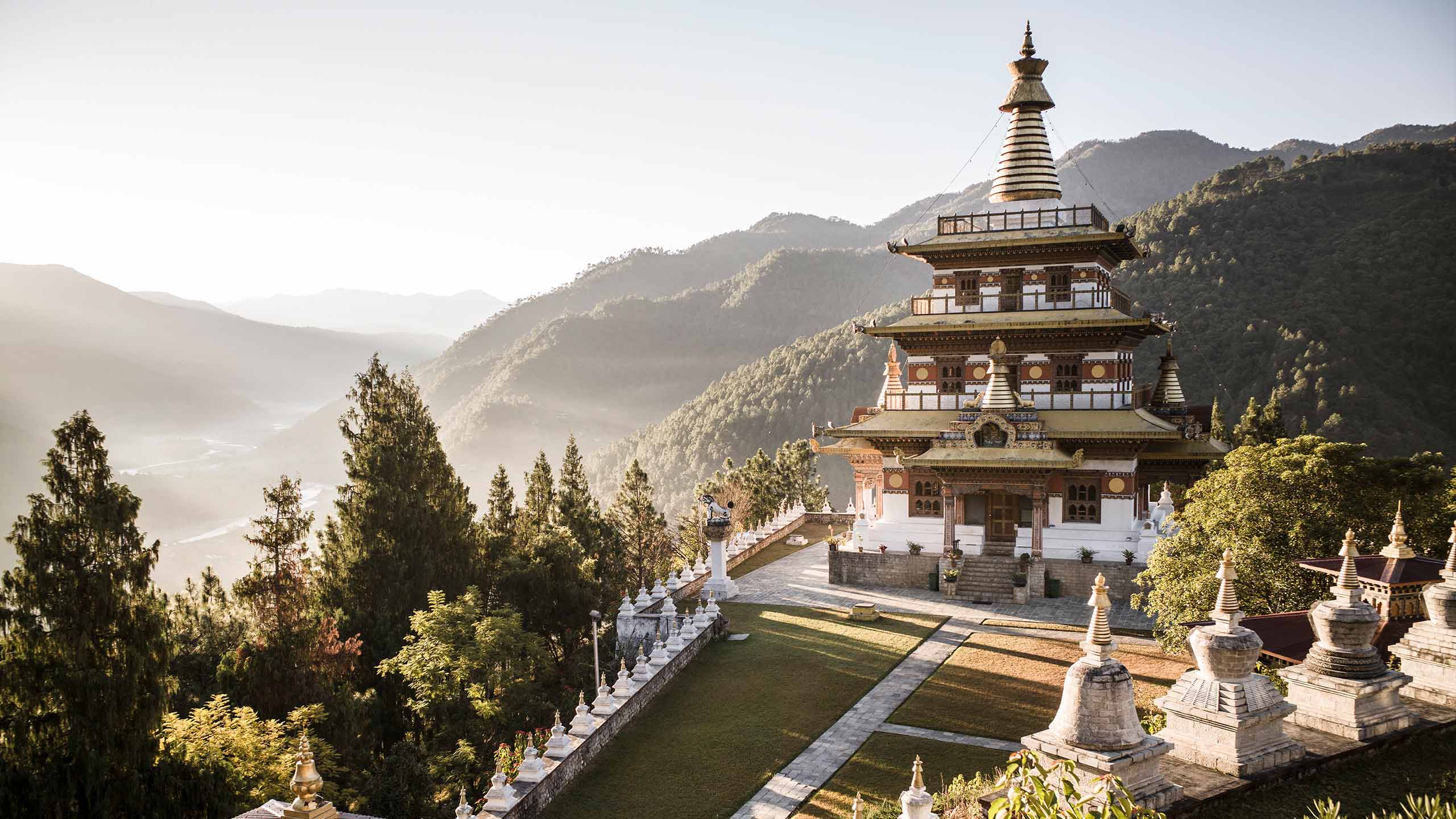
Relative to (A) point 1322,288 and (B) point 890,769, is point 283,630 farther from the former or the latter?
(A) point 1322,288

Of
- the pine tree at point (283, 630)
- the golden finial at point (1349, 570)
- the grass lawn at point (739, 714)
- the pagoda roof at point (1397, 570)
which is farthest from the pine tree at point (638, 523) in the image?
the golden finial at point (1349, 570)

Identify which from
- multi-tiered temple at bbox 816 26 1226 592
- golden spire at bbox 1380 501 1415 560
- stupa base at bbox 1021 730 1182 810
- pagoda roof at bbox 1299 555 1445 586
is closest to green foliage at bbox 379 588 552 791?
stupa base at bbox 1021 730 1182 810

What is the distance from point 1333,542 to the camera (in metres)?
17.2

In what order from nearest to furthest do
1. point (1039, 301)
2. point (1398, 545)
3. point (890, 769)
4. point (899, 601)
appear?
point (1398, 545)
point (890, 769)
point (899, 601)
point (1039, 301)

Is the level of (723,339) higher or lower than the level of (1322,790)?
higher

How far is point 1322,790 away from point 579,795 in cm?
1154

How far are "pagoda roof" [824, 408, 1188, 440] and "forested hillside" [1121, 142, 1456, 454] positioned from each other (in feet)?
127

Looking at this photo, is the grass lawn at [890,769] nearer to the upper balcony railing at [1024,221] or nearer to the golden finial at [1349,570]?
the golden finial at [1349,570]

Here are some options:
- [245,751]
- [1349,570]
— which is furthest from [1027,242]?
[245,751]

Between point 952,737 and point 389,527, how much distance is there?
57.9ft

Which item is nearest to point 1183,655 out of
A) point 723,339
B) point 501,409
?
point 501,409

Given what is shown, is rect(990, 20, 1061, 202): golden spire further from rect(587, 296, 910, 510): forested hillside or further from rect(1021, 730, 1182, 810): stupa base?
rect(587, 296, 910, 510): forested hillside

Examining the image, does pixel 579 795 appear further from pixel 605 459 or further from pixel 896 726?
pixel 605 459

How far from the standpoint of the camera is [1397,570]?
40.8 ft
